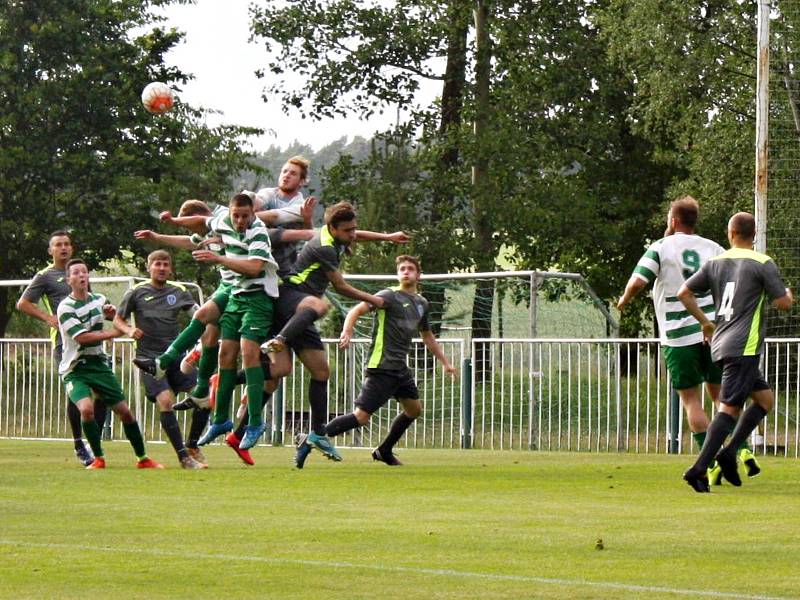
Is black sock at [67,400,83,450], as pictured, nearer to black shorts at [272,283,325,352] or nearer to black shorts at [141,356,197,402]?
black shorts at [141,356,197,402]

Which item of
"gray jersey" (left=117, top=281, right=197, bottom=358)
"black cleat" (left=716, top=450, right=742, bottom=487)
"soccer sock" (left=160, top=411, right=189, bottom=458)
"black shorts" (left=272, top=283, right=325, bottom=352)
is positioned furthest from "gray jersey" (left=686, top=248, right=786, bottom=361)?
"gray jersey" (left=117, top=281, right=197, bottom=358)

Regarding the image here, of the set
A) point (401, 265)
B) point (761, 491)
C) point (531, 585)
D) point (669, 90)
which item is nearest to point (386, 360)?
point (401, 265)

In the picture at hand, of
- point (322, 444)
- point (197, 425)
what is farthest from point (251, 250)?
point (197, 425)

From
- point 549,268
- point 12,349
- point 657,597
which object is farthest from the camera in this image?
point 549,268

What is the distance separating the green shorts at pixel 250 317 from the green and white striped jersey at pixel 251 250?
0.06m

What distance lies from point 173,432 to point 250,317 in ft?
4.50

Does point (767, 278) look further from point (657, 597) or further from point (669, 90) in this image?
point (669, 90)

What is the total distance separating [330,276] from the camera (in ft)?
45.9

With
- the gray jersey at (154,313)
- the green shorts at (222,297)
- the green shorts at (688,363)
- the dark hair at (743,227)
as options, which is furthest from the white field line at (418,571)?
the gray jersey at (154,313)

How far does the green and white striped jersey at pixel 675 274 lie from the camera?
12.1 m

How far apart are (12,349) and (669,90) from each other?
21.0 metres

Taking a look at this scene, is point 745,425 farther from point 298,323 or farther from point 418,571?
point 418,571

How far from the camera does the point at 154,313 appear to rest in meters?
16.1

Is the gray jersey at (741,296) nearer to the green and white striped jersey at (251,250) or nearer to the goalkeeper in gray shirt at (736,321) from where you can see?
the goalkeeper in gray shirt at (736,321)
